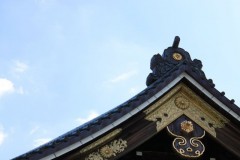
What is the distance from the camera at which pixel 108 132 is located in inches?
221

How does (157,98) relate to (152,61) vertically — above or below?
below

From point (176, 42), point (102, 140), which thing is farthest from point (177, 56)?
point (102, 140)

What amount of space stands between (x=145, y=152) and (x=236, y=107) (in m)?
1.64

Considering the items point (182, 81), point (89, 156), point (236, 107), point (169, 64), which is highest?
point (169, 64)

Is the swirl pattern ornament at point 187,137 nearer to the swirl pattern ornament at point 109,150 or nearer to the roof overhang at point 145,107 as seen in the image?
the roof overhang at point 145,107

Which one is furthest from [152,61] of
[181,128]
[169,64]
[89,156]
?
[89,156]

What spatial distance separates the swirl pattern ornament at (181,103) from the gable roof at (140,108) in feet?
0.85

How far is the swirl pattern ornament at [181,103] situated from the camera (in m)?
6.25

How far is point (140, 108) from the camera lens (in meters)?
5.82

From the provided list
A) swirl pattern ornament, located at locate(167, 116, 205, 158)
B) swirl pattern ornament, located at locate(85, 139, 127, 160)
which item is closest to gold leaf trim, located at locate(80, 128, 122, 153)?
swirl pattern ornament, located at locate(85, 139, 127, 160)

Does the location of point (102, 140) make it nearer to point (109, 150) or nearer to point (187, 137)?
point (109, 150)

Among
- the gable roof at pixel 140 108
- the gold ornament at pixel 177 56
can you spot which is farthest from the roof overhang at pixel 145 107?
the gold ornament at pixel 177 56

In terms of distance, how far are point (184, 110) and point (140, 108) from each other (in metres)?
0.86

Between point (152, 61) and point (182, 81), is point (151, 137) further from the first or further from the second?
point (152, 61)
